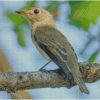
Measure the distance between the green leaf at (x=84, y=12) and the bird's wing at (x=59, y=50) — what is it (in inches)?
10.2

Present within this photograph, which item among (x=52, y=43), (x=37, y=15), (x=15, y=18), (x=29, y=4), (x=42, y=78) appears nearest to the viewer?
(x=42, y=78)

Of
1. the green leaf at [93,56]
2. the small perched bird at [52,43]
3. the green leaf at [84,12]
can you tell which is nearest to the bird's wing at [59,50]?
the small perched bird at [52,43]

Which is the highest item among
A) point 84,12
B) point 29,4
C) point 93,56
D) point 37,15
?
point 84,12

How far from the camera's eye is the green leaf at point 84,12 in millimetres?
5996

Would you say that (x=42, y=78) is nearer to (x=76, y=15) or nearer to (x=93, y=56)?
(x=93, y=56)

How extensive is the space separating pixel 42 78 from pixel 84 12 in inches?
37.3

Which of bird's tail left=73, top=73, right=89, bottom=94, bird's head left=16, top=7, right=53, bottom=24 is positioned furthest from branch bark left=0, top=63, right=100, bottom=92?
bird's head left=16, top=7, right=53, bottom=24

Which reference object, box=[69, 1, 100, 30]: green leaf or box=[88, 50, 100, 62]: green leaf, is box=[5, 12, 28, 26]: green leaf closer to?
box=[69, 1, 100, 30]: green leaf

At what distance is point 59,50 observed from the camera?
609cm

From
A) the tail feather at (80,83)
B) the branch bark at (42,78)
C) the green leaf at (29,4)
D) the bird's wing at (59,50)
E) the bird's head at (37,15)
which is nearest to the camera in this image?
the branch bark at (42,78)

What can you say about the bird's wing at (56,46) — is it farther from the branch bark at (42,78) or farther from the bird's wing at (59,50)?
the branch bark at (42,78)

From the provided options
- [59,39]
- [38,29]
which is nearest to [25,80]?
[59,39]

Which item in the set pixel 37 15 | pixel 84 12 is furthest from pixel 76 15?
pixel 37 15

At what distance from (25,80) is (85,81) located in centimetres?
68
